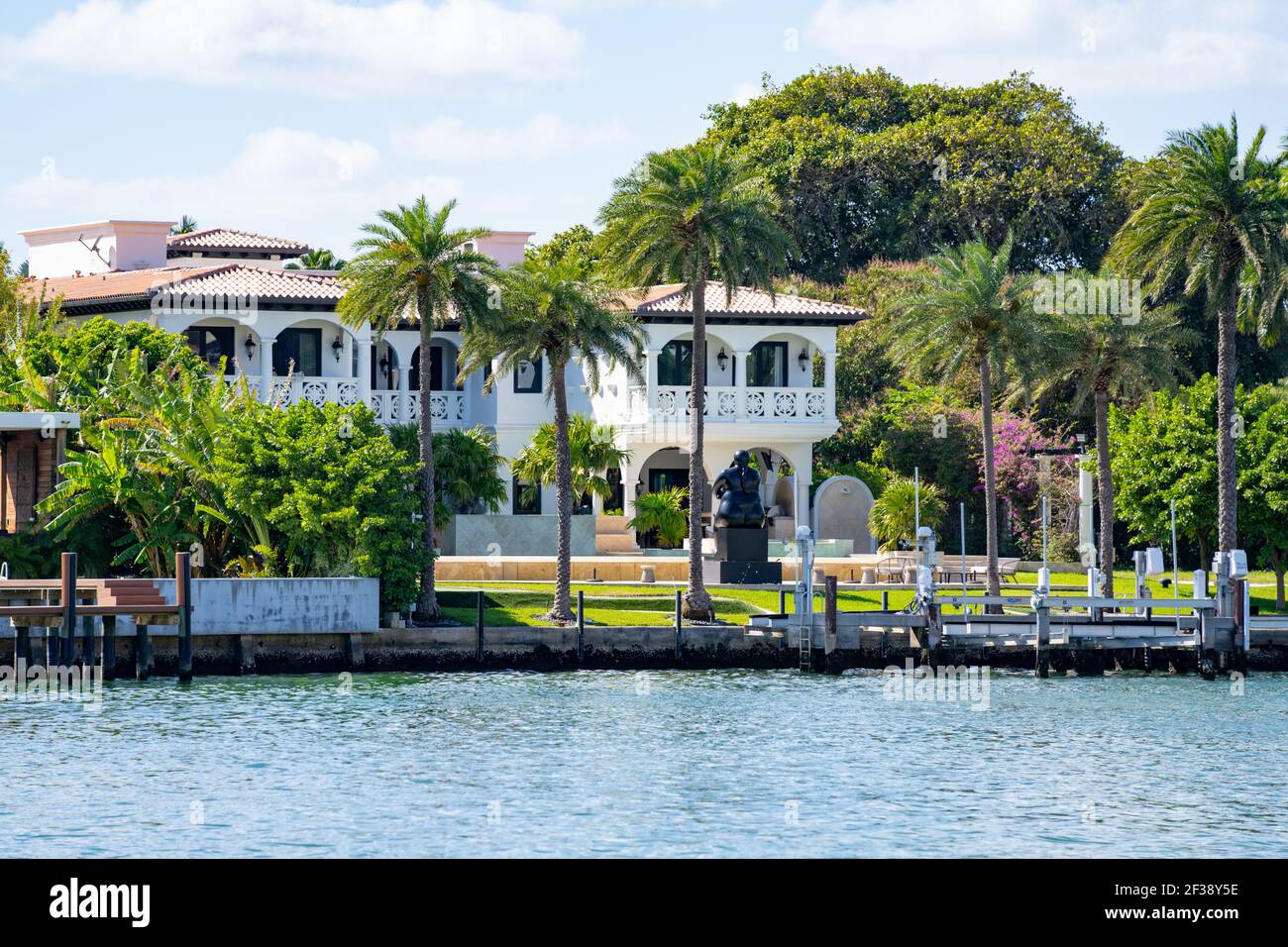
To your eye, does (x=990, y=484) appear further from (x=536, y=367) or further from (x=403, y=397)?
(x=403, y=397)

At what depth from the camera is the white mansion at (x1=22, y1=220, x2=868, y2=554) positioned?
6575 centimetres

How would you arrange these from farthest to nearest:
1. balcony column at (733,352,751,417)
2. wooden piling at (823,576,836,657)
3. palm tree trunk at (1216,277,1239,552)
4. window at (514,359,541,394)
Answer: window at (514,359,541,394), balcony column at (733,352,751,417), palm tree trunk at (1216,277,1239,552), wooden piling at (823,576,836,657)

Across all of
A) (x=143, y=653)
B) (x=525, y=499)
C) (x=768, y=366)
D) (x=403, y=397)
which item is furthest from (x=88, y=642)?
(x=768, y=366)

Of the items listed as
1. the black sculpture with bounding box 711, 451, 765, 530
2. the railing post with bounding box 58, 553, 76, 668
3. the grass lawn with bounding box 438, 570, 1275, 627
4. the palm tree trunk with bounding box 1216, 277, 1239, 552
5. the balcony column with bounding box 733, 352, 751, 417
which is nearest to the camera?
the railing post with bounding box 58, 553, 76, 668

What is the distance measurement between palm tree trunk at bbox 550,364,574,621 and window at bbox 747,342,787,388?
54.0 feet

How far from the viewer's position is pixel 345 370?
6819 cm

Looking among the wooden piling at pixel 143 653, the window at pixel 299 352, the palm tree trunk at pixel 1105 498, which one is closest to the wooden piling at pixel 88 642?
the wooden piling at pixel 143 653

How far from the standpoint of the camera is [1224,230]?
5550 centimetres

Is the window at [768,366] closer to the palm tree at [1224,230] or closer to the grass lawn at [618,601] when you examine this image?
the grass lawn at [618,601]

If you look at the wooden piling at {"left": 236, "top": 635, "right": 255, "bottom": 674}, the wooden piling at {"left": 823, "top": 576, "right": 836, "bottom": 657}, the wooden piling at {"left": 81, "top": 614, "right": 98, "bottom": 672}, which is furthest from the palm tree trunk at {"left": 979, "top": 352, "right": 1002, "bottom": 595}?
the wooden piling at {"left": 81, "top": 614, "right": 98, "bottom": 672}

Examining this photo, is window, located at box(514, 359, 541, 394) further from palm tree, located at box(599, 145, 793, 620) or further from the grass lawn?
palm tree, located at box(599, 145, 793, 620)

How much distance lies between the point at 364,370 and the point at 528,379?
6.04 m
